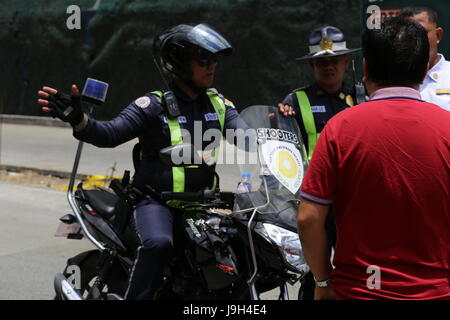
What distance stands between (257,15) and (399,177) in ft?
40.5

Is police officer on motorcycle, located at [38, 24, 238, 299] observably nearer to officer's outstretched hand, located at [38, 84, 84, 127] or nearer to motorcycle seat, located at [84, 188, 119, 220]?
officer's outstretched hand, located at [38, 84, 84, 127]

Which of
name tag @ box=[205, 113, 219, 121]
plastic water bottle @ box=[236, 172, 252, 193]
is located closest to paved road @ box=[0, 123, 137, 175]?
name tag @ box=[205, 113, 219, 121]

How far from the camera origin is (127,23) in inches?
632

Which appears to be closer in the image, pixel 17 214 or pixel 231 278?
pixel 231 278

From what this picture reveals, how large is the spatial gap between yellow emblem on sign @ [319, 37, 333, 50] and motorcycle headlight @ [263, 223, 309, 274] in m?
1.58

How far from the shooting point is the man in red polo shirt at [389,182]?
2135mm

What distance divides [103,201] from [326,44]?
1.75 metres

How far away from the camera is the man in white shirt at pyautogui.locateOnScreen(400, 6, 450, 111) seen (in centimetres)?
383

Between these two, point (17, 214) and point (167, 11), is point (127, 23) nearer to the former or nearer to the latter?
point (167, 11)

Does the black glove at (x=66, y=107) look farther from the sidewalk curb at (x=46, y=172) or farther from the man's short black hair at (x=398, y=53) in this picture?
the sidewalk curb at (x=46, y=172)

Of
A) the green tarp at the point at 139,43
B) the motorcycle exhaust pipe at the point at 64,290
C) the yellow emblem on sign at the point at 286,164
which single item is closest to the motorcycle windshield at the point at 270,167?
the yellow emblem on sign at the point at 286,164

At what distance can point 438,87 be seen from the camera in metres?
3.93
